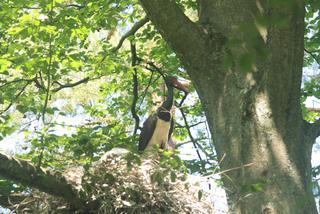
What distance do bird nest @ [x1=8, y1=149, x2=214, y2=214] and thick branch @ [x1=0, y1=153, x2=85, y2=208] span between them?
5.9 inches

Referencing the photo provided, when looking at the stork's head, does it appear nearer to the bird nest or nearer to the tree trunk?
the bird nest

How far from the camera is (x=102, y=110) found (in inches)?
312

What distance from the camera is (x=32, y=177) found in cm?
358

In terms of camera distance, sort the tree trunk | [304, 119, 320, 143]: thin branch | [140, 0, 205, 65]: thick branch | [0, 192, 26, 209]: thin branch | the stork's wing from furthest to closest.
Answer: the stork's wing < [0, 192, 26, 209]: thin branch < [304, 119, 320, 143]: thin branch < [140, 0, 205, 65]: thick branch < the tree trunk

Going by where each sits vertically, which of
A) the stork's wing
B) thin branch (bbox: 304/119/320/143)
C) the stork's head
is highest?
the stork's head

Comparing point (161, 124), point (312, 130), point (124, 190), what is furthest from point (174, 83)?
point (312, 130)

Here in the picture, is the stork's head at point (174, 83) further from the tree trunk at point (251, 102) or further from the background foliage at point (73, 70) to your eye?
the tree trunk at point (251, 102)

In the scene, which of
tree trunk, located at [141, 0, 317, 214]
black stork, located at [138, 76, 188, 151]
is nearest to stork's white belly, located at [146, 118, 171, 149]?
black stork, located at [138, 76, 188, 151]

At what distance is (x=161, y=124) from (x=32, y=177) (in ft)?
11.1

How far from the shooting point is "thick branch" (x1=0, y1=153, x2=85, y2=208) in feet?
11.3

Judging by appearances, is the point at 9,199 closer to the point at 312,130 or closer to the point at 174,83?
the point at 312,130

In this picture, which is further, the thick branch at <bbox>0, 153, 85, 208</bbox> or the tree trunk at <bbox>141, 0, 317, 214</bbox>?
the thick branch at <bbox>0, 153, 85, 208</bbox>

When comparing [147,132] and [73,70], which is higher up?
[73,70]

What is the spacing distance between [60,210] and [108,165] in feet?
1.50
